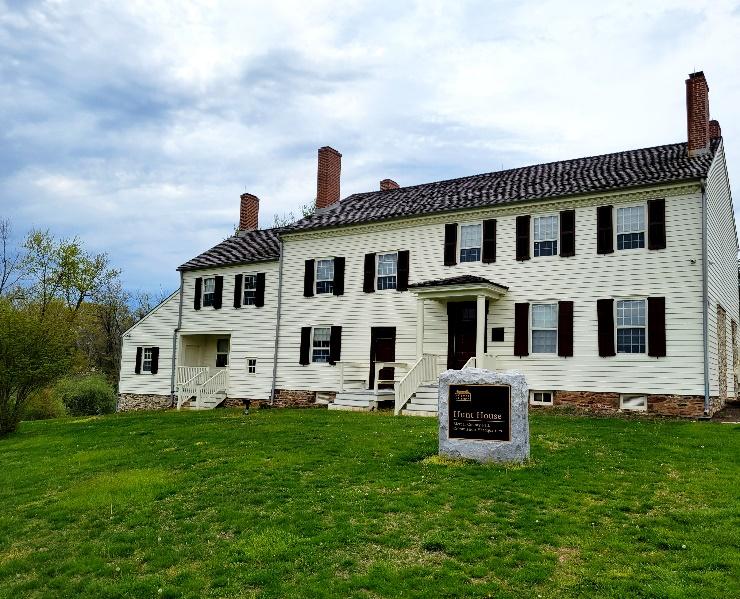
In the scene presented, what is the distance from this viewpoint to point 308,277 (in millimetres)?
25891

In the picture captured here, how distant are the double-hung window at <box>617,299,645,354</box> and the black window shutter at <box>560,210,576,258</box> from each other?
7.23 feet

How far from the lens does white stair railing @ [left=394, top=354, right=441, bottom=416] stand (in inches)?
777

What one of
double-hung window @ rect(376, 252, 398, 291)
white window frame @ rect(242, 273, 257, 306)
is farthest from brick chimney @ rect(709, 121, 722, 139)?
white window frame @ rect(242, 273, 257, 306)

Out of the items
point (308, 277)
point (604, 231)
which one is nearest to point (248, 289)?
point (308, 277)

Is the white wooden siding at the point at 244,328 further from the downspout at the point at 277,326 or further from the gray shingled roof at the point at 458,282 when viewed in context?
the gray shingled roof at the point at 458,282

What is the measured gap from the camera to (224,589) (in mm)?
6715

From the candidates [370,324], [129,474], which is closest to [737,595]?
[129,474]

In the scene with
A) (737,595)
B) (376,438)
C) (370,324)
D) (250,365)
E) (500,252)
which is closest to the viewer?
(737,595)

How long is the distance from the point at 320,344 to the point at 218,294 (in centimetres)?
654

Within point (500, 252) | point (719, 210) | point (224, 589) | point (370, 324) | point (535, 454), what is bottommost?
point (224, 589)

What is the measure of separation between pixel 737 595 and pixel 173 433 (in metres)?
14.1

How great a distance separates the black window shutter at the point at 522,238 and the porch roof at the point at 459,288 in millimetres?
1155

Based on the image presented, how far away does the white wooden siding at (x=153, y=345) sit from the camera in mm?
30312

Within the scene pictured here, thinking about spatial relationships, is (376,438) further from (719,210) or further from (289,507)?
(719,210)
